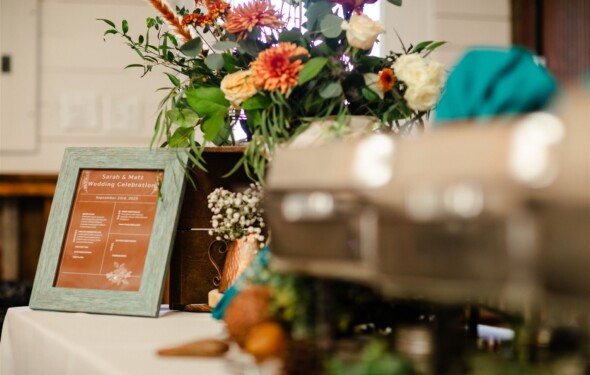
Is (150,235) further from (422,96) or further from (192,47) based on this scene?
(422,96)

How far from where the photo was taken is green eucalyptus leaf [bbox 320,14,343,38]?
1.11m

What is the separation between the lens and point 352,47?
44.0 inches

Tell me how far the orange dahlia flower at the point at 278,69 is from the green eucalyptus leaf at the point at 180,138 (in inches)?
9.2

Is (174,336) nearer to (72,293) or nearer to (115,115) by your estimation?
(72,293)

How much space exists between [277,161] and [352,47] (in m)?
0.51

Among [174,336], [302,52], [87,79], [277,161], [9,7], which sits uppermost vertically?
[9,7]

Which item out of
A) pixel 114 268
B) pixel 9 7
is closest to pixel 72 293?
pixel 114 268

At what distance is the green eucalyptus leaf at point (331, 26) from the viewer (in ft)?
3.65

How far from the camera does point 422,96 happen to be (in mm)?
1046

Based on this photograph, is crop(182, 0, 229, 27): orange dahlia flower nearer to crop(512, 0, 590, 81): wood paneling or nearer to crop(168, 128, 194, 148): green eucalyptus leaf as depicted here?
crop(168, 128, 194, 148): green eucalyptus leaf

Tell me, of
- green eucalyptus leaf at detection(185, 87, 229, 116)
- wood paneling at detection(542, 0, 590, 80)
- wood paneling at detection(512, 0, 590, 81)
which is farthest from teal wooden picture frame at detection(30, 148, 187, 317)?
wood paneling at detection(542, 0, 590, 80)

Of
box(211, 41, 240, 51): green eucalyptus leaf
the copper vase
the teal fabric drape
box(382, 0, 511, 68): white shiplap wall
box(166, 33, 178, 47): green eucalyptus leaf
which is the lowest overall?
the copper vase

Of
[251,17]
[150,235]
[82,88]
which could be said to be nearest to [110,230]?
[150,235]

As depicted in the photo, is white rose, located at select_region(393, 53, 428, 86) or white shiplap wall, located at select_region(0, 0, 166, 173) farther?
white shiplap wall, located at select_region(0, 0, 166, 173)
